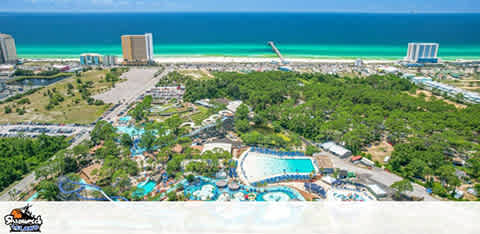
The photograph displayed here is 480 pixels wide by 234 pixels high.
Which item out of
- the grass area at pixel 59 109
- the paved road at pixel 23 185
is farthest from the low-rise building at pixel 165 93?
the paved road at pixel 23 185

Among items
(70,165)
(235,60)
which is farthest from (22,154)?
(235,60)

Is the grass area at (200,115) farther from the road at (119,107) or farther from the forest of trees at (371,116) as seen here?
the road at (119,107)

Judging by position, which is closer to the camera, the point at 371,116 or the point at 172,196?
the point at 172,196

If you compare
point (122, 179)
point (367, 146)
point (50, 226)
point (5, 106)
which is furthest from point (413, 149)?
point (5, 106)

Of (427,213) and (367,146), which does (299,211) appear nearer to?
(427,213)

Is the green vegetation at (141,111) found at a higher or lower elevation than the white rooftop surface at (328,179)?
higher

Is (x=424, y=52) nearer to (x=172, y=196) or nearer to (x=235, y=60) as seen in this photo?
(x=235, y=60)
